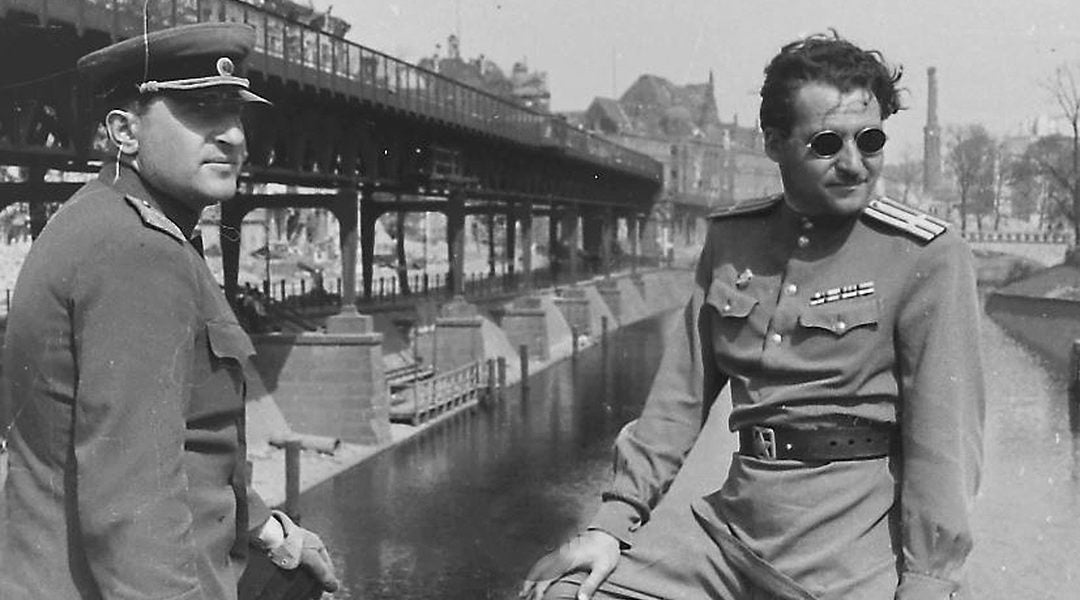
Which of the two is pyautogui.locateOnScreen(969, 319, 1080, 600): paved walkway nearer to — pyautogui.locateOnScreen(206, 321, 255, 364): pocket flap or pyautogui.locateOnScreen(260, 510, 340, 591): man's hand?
pyautogui.locateOnScreen(260, 510, 340, 591): man's hand

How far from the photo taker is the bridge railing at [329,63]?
47.5 ft

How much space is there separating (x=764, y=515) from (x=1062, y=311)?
45845 mm

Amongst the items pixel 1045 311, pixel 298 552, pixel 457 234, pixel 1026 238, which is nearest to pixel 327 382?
pixel 457 234

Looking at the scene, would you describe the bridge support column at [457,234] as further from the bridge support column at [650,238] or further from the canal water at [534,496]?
the bridge support column at [650,238]

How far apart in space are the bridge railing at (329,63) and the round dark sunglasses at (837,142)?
3454 millimetres

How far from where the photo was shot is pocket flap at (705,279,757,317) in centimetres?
289

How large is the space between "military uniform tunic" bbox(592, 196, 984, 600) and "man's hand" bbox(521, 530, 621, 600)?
4 cm

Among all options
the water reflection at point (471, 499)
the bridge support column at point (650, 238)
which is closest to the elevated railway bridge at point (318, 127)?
the water reflection at point (471, 499)

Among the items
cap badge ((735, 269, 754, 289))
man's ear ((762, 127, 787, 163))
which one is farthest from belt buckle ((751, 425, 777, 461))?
man's ear ((762, 127, 787, 163))

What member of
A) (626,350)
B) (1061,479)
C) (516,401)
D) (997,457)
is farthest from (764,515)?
(626,350)

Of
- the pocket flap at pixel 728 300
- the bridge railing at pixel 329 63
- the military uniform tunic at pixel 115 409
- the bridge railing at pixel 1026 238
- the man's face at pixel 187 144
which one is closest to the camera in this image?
the military uniform tunic at pixel 115 409

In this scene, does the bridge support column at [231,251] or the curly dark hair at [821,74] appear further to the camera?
the bridge support column at [231,251]

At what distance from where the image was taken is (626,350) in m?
47.4

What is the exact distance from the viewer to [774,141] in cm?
280
